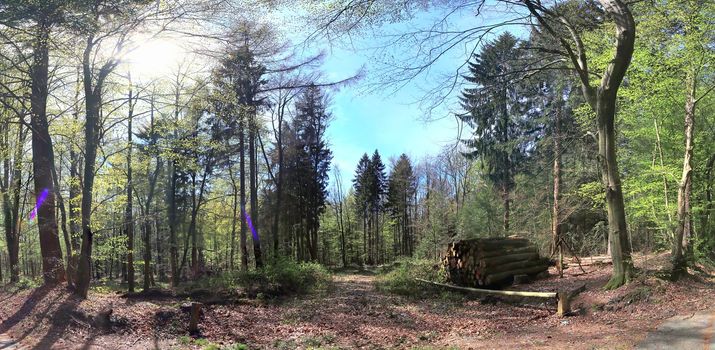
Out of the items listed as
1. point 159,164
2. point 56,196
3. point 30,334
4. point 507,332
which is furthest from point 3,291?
point 507,332

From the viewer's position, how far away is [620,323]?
262 inches

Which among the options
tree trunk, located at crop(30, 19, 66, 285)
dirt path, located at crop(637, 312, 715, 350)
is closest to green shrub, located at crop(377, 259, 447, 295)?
dirt path, located at crop(637, 312, 715, 350)

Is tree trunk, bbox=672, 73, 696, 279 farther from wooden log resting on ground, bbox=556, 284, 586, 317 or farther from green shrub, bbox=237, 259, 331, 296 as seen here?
green shrub, bbox=237, 259, 331, 296

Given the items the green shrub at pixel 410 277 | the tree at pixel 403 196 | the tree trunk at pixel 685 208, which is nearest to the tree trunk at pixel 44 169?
the green shrub at pixel 410 277

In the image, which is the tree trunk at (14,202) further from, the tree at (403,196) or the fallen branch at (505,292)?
the tree at (403,196)

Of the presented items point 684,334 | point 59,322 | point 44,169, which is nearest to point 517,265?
point 684,334

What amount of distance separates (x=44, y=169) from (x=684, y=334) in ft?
48.7

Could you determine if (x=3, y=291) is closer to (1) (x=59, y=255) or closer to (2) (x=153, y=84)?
(1) (x=59, y=255)

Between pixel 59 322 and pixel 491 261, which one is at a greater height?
pixel 491 261

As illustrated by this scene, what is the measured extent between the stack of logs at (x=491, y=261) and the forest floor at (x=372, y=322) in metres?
1.74

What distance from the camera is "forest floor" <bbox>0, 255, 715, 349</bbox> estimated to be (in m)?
6.90

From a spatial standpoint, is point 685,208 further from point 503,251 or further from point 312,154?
point 312,154

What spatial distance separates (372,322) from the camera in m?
9.84

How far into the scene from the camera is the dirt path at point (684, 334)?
5059mm
